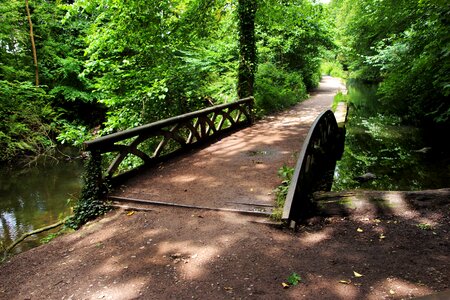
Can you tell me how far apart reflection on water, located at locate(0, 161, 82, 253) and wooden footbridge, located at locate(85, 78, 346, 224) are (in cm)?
198

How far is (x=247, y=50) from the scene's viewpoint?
13.2 metres

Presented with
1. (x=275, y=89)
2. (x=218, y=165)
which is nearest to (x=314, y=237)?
(x=218, y=165)

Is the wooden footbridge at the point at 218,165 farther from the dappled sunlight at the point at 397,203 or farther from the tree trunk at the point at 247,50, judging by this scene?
the tree trunk at the point at 247,50

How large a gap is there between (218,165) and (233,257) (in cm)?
376

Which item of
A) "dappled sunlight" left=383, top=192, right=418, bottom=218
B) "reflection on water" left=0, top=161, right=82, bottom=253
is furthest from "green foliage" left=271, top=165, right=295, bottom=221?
"reflection on water" left=0, top=161, right=82, bottom=253

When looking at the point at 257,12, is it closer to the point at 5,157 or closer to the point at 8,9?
the point at 8,9

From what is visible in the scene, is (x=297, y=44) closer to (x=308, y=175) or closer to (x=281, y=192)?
(x=308, y=175)

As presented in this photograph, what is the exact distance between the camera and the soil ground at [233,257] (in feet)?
11.9

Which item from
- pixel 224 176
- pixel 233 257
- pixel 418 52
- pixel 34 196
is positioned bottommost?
pixel 34 196

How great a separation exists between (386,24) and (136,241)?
11.0 meters

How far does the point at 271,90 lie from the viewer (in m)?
16.8

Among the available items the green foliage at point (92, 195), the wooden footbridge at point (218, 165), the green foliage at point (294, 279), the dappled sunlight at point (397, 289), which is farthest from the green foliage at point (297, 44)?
the dappled sunlight at point (397, 289)

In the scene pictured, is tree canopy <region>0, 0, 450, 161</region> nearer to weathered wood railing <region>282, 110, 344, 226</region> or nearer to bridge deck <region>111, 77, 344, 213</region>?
bridge deck <region>111, 77, 344, 213</region>

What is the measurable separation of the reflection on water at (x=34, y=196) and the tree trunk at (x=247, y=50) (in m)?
7.40
